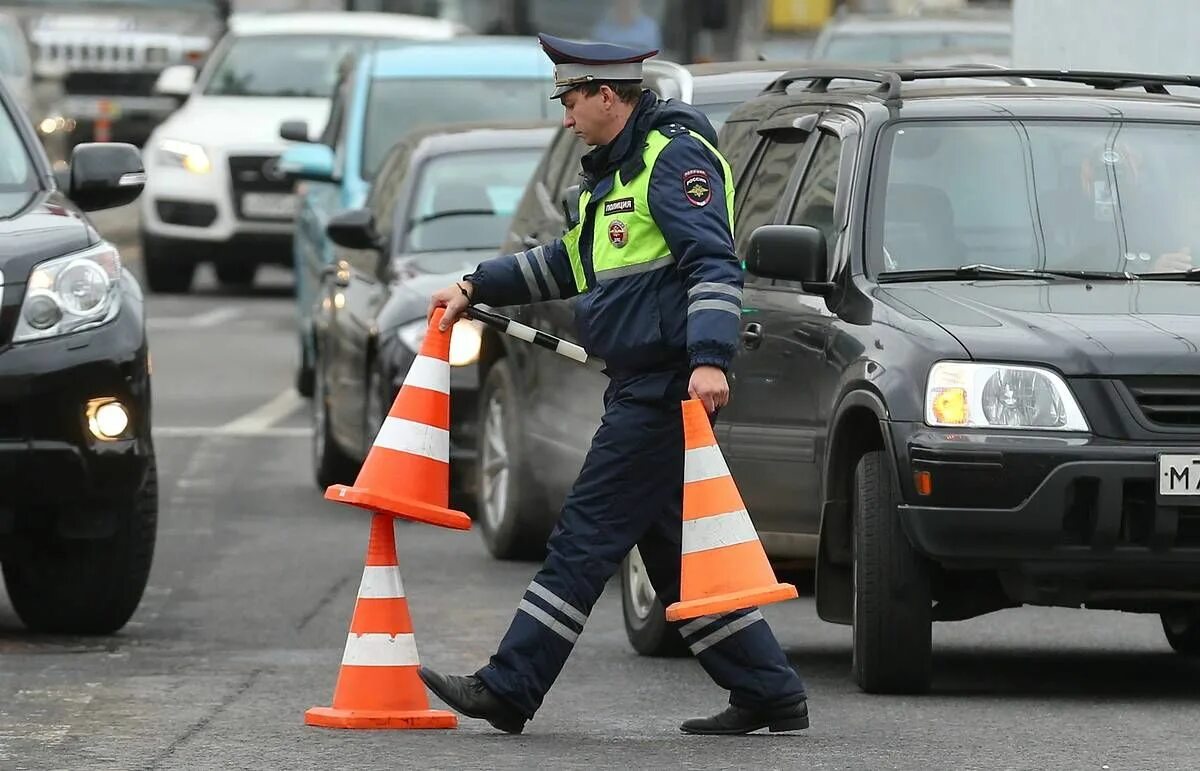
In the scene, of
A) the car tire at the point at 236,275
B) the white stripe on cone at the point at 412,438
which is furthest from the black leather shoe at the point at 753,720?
the car tire at the point at 236,275

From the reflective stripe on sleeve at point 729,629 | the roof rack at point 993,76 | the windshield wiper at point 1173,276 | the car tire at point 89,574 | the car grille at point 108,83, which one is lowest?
the car grille at point 108,83

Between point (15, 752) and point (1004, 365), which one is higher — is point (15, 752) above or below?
below

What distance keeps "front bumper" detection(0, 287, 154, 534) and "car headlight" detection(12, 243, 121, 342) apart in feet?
0.12

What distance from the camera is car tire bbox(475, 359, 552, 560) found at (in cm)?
1166

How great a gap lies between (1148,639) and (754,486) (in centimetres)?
174

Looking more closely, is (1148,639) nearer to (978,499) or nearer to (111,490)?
(978,499)

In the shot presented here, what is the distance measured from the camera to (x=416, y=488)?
772cm

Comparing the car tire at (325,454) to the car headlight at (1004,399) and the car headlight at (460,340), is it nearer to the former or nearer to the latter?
the car headlight at (460,340)

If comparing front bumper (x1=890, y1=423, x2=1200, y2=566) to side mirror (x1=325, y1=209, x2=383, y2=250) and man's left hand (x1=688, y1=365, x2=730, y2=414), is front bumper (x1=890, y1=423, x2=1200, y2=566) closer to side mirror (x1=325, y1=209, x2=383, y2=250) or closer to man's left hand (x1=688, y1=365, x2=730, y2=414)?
man's left hand (x1=688, y1=365, x2=730, y2=414)

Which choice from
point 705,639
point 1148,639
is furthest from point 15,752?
point 1148,639

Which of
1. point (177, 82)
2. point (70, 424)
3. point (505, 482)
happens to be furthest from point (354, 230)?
point (177, 82)

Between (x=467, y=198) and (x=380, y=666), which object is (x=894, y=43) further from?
(x=380, y=666)

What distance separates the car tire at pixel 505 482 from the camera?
459 inches

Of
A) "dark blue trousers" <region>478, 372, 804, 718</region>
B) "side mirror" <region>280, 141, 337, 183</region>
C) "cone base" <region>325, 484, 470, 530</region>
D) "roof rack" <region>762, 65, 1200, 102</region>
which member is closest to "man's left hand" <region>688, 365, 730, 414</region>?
"dark blue trousers" <region>478, 372, 804, 718</region>
